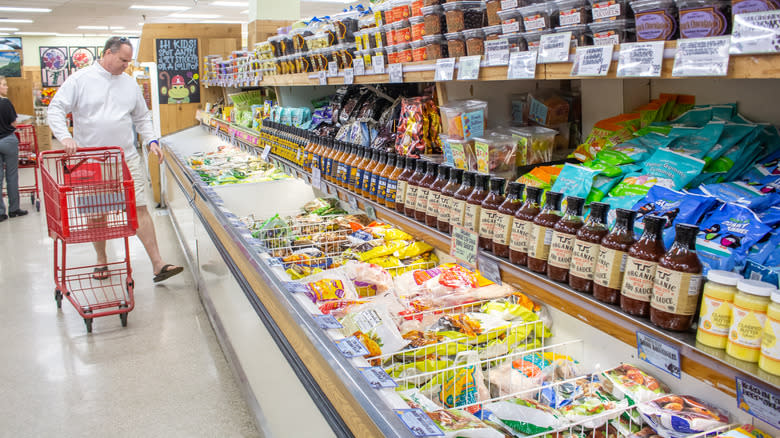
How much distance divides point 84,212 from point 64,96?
957 millimetres

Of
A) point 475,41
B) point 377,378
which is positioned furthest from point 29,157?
point 377,378

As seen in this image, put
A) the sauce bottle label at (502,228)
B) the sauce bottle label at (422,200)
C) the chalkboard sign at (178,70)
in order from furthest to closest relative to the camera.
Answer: the chalkboard sign at (178,70)
the sauce bottle label at (422,200)
the sauce bottle label at (502,228)

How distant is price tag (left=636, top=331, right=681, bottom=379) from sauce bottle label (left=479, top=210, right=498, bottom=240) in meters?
0.52

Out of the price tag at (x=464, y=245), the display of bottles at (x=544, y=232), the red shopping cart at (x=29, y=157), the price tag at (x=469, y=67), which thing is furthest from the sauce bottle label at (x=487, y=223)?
the red shopping cart at (x=29, y=157)

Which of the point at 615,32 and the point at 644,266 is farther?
the point at 615,32

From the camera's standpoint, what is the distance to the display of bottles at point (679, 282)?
1.04 m

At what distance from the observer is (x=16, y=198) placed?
747 centimetres

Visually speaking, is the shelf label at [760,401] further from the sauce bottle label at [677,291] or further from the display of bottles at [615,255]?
the display of bottles at [615,255]

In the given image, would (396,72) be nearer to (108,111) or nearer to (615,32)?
(615,32)

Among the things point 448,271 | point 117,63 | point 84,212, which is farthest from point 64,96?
point 448,271

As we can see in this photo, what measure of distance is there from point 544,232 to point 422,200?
2.20 ft

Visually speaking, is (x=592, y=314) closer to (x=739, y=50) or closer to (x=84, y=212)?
(x=739, y=50)

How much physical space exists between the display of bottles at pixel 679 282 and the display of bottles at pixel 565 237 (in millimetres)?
235

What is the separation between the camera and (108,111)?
4559 millimetres
